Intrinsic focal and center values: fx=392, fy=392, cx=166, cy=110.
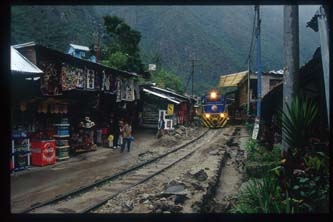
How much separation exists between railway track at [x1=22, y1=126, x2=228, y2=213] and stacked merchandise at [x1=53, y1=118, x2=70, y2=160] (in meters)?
2.08

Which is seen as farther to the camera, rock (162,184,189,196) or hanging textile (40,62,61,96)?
hanging textile (40,62,61,96)

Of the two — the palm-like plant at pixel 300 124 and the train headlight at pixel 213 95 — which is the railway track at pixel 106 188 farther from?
the train headlight at pixel 213 95

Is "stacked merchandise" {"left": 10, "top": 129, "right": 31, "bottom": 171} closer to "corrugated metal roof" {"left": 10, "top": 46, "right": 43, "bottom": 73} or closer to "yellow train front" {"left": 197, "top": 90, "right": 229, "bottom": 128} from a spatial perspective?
"corrugated metal roof" {"left": 10, "top": 46, "right": 43, "bottom": 73}

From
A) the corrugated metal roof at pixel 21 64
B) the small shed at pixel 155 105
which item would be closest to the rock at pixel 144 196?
the corrugated metal roof at pixel 21 64

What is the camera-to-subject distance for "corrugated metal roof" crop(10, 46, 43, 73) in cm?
915

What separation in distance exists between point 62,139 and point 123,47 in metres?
5.56

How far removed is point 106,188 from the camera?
30.7 ft

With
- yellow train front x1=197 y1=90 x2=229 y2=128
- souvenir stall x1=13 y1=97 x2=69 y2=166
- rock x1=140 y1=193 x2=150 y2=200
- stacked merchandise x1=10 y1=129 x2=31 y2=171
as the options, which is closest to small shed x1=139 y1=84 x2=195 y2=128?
souvenir stall x1=13 y1=97 x2=69 y2=166

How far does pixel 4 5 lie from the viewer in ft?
13.4

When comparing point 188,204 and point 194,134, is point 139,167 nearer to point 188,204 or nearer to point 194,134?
point 188,204

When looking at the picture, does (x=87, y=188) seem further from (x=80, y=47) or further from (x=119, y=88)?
(x=80, y=47)

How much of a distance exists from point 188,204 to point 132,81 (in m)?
9.60

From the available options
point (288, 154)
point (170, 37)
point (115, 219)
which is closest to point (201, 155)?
point (170, 37)

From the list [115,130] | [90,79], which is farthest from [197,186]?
[90,79]
